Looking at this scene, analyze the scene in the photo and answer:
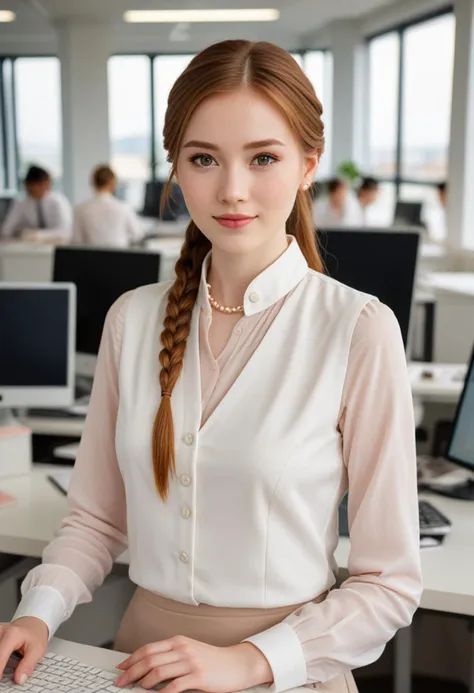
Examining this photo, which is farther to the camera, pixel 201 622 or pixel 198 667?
pixel 201 622

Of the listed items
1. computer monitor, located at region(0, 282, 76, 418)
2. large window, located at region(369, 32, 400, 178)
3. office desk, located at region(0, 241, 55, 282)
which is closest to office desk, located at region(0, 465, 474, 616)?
computer monitor, located at region(0, 282, 76, 418)

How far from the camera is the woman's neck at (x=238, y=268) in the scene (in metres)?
1.34

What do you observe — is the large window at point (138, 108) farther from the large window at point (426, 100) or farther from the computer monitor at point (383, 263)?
the computer monitor at point (383, 263)

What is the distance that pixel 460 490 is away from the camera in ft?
7.64

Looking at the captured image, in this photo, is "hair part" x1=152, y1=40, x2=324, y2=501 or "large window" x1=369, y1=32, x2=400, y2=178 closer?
"hair part" x1=152, y1=40, x2=324, y2=501

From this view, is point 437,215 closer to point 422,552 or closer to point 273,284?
point 422,552

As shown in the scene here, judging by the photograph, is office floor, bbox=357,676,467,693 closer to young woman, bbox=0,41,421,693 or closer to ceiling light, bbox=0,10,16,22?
young woman, bbox=0,41,421,693

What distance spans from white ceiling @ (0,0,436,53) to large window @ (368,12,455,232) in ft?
1.57

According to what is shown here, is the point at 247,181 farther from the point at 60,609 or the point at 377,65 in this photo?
the point at 377,65

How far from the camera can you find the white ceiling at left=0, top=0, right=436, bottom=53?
29.1ft

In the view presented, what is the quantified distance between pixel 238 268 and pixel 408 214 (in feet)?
22.3

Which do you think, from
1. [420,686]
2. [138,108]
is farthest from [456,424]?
[138,108]

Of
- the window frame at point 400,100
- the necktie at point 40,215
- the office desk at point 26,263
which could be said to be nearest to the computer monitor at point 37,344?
the office desk at point 26,263

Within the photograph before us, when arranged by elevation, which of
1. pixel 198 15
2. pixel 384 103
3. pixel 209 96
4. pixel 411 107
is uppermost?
pixel 198 15
